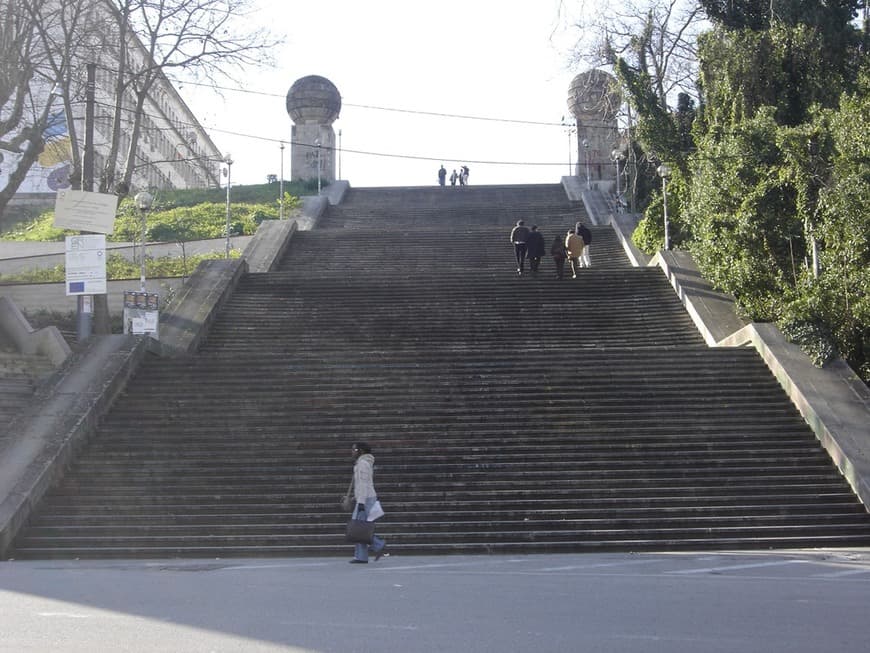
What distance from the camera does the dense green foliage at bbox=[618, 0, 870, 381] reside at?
16.8 meters

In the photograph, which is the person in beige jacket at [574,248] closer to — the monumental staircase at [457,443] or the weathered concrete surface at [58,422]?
the monumental staircase at [457,443]

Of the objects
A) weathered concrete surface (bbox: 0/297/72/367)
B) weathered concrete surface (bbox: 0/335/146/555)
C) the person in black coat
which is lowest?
weathered concrete surface (bbox: 0/335/146/555)

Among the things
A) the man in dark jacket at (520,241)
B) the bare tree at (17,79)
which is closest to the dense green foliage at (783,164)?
the man in dark jacket at (520,241)

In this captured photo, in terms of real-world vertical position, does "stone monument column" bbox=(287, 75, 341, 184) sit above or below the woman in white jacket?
above

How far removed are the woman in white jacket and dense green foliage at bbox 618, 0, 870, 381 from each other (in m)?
8.07

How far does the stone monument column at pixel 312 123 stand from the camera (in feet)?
150

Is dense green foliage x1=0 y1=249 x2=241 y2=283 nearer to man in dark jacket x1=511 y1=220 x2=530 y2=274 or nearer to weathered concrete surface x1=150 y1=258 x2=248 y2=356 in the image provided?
weathered concrete surface x1=150 y1=258 x2=248 y2=356

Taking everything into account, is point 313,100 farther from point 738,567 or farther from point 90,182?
point 738,567

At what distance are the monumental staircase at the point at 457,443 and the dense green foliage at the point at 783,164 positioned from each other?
1.43 meters

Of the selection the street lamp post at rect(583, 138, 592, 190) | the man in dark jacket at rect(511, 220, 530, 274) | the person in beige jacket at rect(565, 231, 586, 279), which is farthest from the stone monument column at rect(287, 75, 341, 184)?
the person in beige jacket at rect(565, 231, 586, 279)

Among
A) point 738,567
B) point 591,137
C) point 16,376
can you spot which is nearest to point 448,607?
point 738,567

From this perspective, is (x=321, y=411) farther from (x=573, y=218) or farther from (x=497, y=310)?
(x=573, y=218)

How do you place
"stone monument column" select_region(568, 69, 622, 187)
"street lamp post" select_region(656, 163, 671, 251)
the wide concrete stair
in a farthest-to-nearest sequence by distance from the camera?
1. "stone monument column" select_region(568, 69, 622, 187)
2. "street lamp post" select_region(656, 163, 671, 251)
3. the wide concrete stair

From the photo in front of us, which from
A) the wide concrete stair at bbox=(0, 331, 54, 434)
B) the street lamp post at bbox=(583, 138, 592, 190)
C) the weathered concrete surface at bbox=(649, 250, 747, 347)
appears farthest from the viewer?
the street lamp post at bbox=(583, 138, 592, 190)
